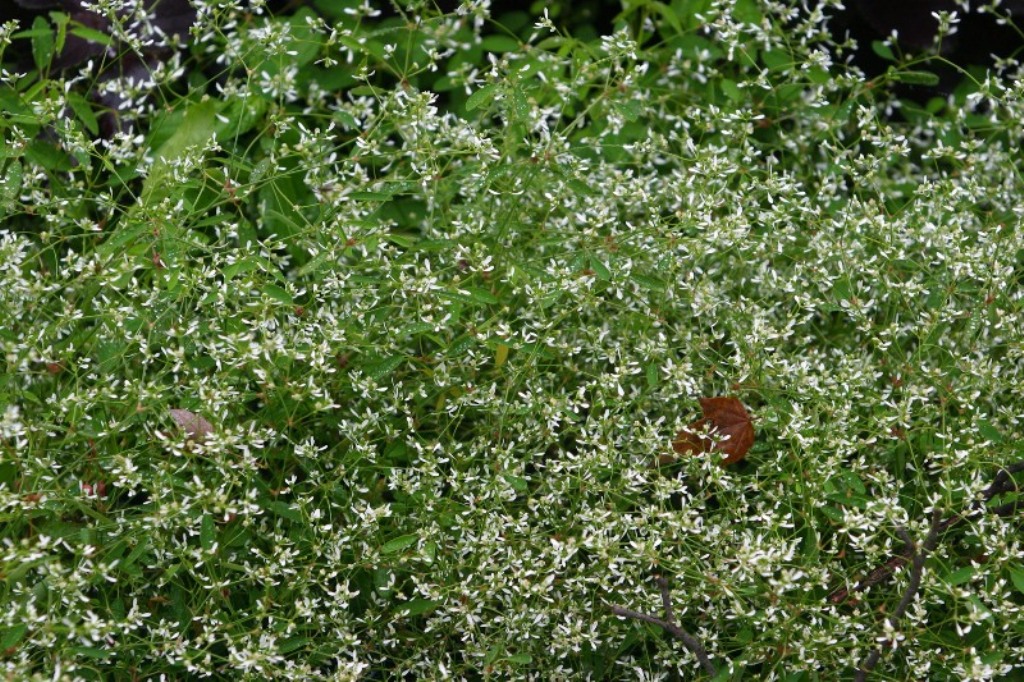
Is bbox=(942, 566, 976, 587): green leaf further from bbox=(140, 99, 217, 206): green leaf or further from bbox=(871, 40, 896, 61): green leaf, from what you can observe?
bbox=(140, 99, 217, 206): green leaf

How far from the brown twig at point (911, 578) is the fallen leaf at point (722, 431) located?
1.33 feet

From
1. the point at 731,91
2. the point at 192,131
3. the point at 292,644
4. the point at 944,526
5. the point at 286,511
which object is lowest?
the point at 292,644

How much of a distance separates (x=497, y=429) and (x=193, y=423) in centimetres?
65

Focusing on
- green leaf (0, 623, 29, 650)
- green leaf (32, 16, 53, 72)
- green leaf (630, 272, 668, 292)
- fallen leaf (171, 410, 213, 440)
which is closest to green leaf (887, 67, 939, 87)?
green leaf (630, 272, 668, 292)

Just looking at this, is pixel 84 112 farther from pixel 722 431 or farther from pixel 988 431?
pixel 988 431

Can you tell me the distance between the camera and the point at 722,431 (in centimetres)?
268

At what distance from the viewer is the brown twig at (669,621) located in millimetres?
2350

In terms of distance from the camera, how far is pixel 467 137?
2883 mm

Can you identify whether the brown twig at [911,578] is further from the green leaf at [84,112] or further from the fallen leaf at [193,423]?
the green leaf at [84,112]

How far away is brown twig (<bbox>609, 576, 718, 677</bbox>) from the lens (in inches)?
92.5

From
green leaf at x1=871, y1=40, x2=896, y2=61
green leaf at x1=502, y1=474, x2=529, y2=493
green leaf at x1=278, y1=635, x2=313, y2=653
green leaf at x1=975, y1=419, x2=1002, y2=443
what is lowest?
green leaf at x1=278, y1=635, x2=313, y2=653

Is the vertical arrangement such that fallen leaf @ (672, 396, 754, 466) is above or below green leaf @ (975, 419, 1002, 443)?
below

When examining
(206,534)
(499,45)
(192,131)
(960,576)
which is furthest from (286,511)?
(499,45)

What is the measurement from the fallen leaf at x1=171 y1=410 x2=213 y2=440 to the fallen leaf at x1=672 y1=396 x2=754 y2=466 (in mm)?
1002
